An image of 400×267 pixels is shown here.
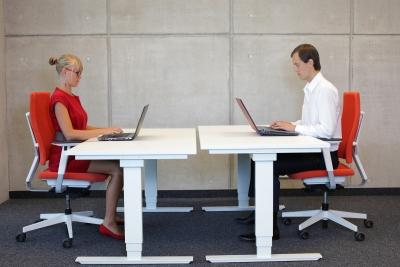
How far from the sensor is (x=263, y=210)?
3.48 m

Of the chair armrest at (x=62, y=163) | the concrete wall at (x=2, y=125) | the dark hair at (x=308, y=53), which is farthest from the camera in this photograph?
the concrete wall at (x=2, y=125)

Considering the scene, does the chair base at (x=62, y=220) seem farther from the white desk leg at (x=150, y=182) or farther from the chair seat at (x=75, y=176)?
the white desk leg at (x=150, y=182)

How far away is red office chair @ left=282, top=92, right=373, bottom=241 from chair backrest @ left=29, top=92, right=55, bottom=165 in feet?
6.20

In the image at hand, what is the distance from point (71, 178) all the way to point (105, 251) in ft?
1.95

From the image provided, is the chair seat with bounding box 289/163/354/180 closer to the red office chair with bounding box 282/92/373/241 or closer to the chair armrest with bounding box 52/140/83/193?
the red office chair with bounding box 282/92/373/241

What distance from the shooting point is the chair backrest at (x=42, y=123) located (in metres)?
3.89

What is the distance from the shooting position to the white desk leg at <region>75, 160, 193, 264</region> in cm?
341

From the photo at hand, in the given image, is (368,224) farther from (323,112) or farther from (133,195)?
(133,195)

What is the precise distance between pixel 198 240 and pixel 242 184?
3.59ft

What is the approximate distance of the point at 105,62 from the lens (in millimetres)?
5664

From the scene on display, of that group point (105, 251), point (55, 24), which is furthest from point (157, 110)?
point (105, 251)

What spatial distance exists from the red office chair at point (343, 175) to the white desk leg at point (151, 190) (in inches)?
44.3

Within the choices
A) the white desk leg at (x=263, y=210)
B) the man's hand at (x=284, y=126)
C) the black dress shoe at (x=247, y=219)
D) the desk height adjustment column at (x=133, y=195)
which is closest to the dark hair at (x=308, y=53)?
the man's hand at (x=284, y=126)

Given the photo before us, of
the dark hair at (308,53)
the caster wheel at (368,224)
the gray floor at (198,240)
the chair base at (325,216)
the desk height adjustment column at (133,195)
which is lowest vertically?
the gray floor at (198,240)
